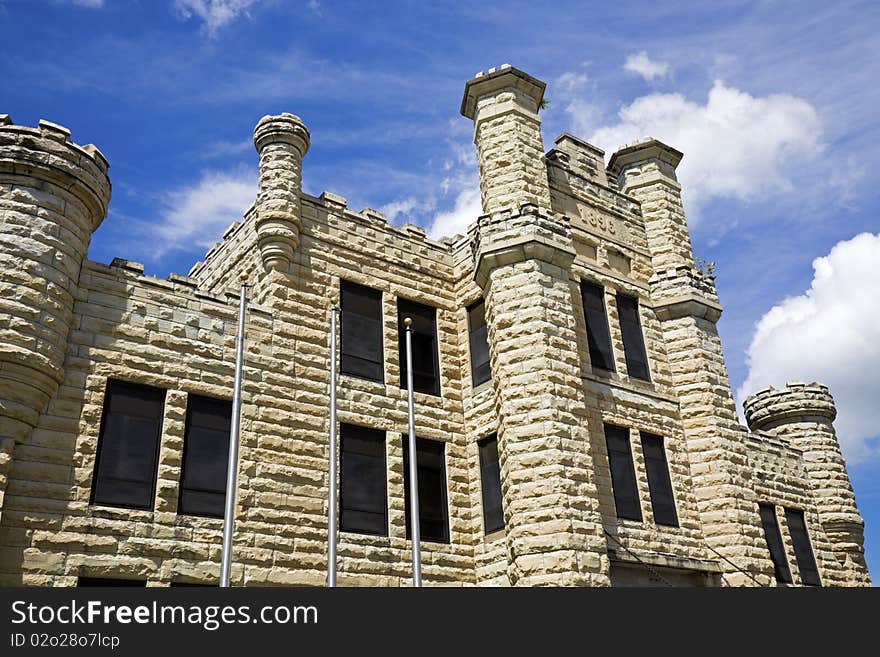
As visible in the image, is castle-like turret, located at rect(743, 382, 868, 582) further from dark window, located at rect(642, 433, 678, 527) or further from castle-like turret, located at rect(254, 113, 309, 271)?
castle-like turret, located at rect(254, 113, 309, 271)

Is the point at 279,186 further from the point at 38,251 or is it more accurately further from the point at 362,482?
the point at 362,482

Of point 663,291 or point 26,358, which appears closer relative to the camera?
point 26,358

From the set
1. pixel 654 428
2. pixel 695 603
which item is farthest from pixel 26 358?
pixel 654 428

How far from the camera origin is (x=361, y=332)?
19750 millimetres

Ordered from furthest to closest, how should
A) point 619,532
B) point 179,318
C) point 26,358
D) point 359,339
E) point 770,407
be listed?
point 770,407, point 359,339, point 619,532, point 179,318, point 26,358

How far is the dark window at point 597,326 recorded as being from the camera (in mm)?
20703

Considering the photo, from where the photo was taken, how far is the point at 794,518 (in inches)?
976

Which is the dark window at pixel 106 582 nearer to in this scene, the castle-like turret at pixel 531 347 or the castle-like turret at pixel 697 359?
the castle-like turret at pixel 531 347

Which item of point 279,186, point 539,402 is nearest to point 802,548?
point 539,402

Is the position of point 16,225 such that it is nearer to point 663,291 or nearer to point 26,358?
point 26,358

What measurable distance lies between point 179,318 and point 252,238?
365 centimetres

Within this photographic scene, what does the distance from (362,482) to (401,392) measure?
2.57 m

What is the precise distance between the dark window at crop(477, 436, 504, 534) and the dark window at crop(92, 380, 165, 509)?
7538 mm

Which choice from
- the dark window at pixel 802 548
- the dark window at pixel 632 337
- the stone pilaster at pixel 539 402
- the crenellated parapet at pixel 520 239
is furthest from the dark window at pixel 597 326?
the dark window at pixel 802 548
